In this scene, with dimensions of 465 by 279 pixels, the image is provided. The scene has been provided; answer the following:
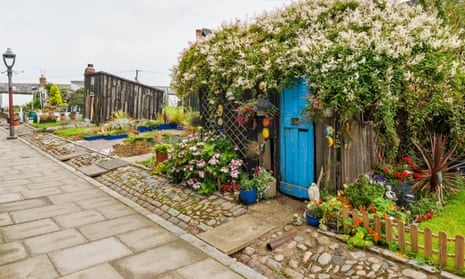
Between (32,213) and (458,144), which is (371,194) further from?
(32,213)

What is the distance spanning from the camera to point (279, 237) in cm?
388

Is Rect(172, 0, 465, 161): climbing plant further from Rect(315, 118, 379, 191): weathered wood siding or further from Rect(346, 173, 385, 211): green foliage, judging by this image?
Rect(346, 173, 385, 211): green foliage

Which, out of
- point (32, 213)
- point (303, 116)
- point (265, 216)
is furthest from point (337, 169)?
point (32, 213)

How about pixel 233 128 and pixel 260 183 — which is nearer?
pixel 260 183

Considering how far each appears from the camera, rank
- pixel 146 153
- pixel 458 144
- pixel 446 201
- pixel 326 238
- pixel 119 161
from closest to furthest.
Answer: pixel 326 238
pixel 446 201
pixel 458 144
pixel 119 161
pixel 146 153

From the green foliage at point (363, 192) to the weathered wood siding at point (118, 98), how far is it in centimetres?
1366

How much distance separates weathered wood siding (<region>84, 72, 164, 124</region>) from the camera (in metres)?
15.8

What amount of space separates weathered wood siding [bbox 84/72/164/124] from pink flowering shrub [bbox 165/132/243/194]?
425 inches

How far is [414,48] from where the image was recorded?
4.04 metres

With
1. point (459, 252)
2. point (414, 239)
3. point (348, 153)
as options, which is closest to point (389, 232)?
point (414, 239)

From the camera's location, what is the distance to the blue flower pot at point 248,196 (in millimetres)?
4941

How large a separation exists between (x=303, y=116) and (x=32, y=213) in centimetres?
476

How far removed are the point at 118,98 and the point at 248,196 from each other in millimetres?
13051

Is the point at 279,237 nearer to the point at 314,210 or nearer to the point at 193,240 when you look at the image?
the point at 314,210
